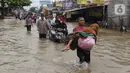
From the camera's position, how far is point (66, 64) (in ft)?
33.6

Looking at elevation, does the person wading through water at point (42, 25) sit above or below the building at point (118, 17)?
above

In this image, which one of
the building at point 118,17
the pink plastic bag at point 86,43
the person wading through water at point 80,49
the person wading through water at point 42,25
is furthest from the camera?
the building at point 118,17

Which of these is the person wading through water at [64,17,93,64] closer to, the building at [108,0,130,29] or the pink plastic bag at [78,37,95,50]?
the pink plastic bag at [78,37,95,50]

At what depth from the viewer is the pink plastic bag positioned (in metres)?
8.88

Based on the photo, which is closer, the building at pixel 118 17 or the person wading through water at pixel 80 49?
the person wading through water at pixel 80 49

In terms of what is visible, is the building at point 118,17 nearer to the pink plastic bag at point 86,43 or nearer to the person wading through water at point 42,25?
the person wading through water at point 42,25

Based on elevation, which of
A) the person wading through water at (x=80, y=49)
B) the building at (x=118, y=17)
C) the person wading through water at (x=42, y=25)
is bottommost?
the building at (x=118, y=17)

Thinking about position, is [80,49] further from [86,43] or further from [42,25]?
[42,25]

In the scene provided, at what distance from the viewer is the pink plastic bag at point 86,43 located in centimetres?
888

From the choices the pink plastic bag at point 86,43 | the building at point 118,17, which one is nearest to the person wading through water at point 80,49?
the pink plastic bag at point 86,43

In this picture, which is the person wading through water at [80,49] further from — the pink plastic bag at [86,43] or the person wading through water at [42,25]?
the person wading through water at [42,25]

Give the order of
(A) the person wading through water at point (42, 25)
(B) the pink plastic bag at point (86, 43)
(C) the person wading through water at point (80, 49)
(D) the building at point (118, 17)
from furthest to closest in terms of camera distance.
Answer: (D) the building at point (118, 17)
(A) the person wading through water at point (42, 25)
(C) the person wading through water at point (80, 49)
(B) the pink plastic bag at point (86, 43)

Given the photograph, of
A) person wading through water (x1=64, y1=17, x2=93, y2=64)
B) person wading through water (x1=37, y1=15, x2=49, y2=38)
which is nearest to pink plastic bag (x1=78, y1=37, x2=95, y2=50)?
person wading through water (x1=64, y1=17, x2=93, y2=64)

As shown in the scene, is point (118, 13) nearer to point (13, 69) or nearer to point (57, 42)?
point (57, 42)
